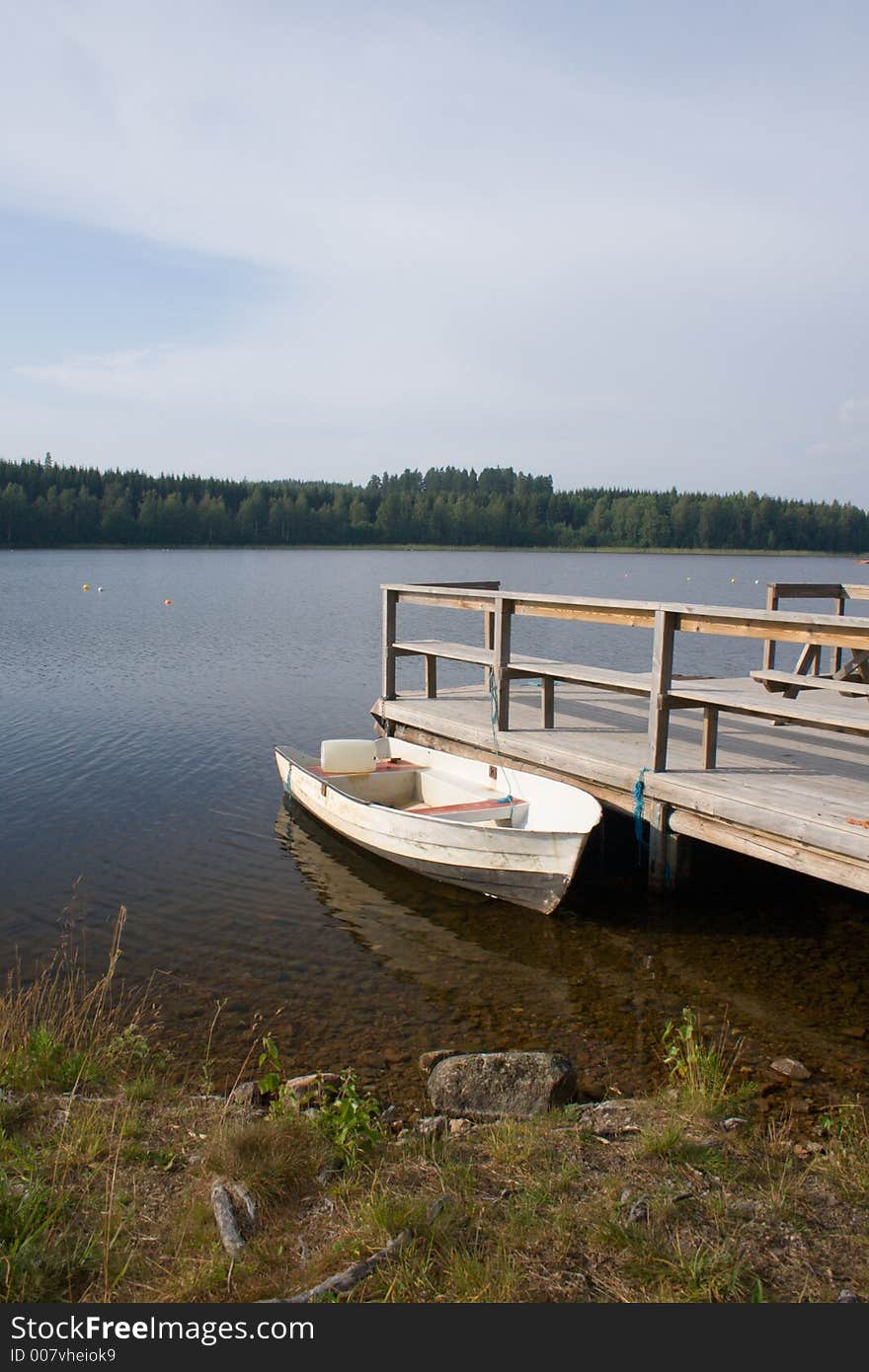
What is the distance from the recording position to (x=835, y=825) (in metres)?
6.56

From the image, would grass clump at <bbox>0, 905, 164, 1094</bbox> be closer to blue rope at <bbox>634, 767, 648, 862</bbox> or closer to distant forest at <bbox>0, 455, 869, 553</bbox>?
blue rope at <bbox>634, 767, 648, 862</bbox>

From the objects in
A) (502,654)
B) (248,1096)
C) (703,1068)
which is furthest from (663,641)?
(248,1096)

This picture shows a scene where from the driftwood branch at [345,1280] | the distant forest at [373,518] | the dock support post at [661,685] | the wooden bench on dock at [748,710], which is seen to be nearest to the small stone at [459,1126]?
the driftwood branch at [345,1280]

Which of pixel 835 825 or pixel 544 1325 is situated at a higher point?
pixel 835 825

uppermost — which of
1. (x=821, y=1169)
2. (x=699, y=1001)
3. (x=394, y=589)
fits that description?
(x=394, y=589)

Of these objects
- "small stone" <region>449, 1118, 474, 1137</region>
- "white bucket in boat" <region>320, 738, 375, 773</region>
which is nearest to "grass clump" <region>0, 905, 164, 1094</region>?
"small stone" <region>449, 1118, 474, 1137</region>

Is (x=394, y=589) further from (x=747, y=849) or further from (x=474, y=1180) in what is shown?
(x=474, y=1180)

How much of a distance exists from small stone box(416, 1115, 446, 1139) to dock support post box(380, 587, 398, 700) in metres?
7.79

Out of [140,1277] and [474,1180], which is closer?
[140,1277]

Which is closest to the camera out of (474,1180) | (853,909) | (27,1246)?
(27,1246)

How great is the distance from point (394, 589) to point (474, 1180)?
346 inches

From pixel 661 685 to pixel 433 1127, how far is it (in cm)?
442

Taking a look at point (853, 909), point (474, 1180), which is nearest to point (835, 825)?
point (853, 909)

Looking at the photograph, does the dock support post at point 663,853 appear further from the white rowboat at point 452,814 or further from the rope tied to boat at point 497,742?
the rope tied to boat at point 497,742
